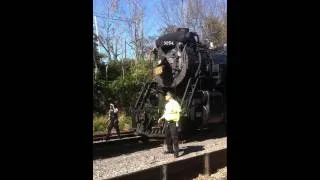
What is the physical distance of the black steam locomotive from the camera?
42.2ft

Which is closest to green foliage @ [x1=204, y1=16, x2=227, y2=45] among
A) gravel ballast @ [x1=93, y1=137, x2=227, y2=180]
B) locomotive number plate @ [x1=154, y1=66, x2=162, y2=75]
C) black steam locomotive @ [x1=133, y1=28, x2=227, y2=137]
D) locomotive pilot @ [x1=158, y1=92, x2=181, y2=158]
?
black steam locomotive @ [x1=133, y1=28, x2=227, y2=137]

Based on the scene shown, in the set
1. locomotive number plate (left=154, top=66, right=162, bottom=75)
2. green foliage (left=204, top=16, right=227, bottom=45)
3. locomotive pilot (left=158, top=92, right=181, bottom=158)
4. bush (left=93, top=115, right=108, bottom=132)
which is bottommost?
bush (left=93, top=115, right=108, bottom=132)

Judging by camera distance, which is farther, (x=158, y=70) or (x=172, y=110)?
(x=158, y=70)

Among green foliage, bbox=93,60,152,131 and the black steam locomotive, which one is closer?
the black steam locomotive

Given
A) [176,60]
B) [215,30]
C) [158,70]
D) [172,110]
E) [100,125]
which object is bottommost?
[100,125]

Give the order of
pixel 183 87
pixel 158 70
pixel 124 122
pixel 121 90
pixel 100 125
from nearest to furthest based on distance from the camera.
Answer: pixel 158 70, pixel 183 87, pixel 100 125, pixel 124 122, pixel 121 90

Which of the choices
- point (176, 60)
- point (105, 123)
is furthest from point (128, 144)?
point (105, 123)

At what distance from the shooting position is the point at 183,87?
1336 centimetres

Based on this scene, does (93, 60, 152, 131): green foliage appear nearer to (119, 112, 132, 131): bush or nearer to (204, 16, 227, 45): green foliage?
(119, 112, 132, 131): bush

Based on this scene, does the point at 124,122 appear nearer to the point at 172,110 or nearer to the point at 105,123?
the point at 105,123
